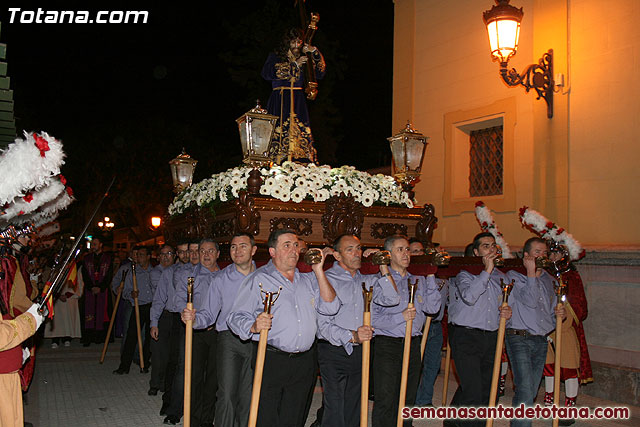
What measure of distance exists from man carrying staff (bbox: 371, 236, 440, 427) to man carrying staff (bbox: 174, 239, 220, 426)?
195cm

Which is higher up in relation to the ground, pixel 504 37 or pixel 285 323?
pixel 504 37

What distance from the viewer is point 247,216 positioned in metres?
7.05

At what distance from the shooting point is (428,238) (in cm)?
827

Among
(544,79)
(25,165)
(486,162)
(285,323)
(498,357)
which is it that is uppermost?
(544,79)

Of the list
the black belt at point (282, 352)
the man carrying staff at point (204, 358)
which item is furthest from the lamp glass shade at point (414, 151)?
the black belt at point (282, 352)

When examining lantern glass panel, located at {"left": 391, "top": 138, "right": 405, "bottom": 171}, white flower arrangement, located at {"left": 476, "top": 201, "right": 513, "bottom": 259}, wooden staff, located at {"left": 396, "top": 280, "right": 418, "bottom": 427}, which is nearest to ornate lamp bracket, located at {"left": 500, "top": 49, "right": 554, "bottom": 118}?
white flower arrangement, located at {"left": 476, "top": 201, "right": 513, "bottom": 259}

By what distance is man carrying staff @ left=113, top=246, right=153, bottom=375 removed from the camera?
35.3 feet

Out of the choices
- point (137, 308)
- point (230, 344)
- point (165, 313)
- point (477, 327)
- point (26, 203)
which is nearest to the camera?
point (26, 203)

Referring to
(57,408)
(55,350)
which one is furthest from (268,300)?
(55,350)

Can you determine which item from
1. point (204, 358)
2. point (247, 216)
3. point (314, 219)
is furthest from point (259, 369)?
point (314, 219)

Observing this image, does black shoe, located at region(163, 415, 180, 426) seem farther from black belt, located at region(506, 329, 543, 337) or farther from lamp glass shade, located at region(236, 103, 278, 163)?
black belt, located at region(506, 329, 543, 337)

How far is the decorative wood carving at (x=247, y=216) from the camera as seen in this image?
703 cm

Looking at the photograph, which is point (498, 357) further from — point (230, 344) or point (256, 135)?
point (256, 135)

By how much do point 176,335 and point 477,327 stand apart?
3.70 metres
